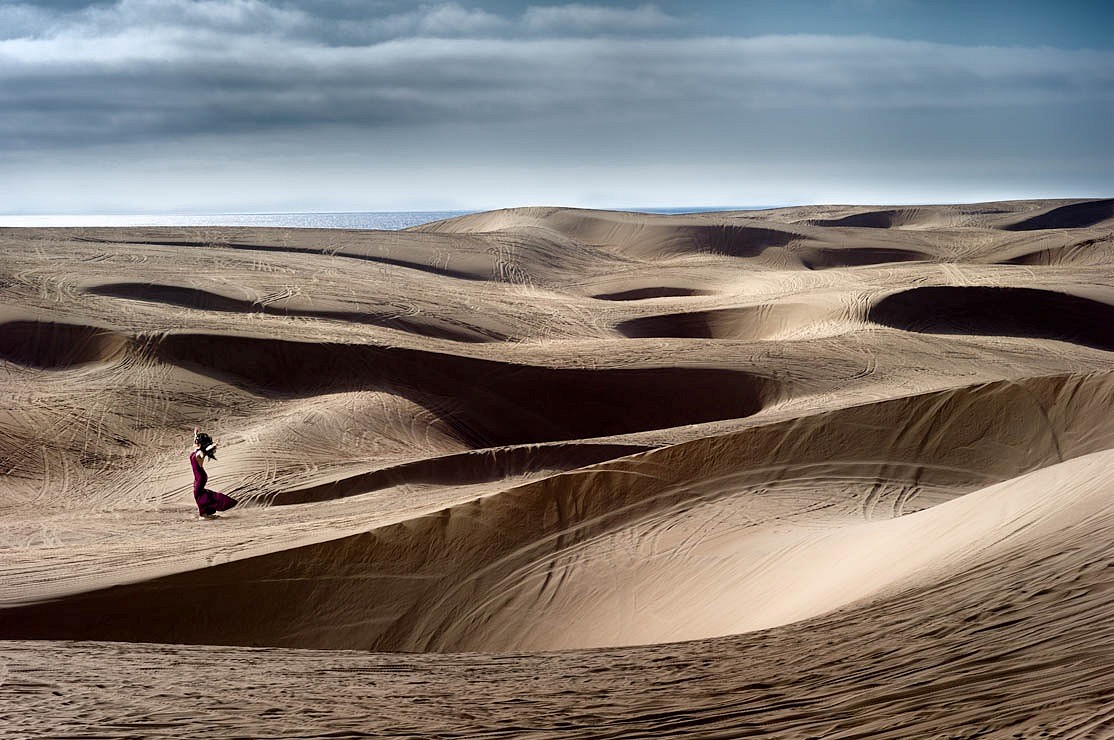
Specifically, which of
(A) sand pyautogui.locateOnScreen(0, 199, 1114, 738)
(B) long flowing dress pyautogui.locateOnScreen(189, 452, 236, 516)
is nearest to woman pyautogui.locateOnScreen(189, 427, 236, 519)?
(B) long flowing dress pyautogui.locateOnScreen(189, 452, 236, 516)

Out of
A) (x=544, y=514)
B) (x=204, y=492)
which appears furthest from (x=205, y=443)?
(x=544, y=514)

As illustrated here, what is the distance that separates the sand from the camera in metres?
4.00

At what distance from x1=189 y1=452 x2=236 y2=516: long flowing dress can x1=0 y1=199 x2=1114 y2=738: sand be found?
304mm

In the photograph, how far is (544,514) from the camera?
8.48 m

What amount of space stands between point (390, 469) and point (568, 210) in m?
42.8

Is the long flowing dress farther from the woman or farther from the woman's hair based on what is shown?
the woman's hair

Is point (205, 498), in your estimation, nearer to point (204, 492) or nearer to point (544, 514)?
point (204, 492)

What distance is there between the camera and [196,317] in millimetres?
19234

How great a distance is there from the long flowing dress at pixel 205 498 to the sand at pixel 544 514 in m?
0.30

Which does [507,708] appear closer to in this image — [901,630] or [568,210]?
[901,630]

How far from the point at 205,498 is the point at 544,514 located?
4.15 metres

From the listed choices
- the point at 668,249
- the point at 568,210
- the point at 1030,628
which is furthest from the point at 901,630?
the point at 568,210

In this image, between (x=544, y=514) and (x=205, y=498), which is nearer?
(x=544, y=514)

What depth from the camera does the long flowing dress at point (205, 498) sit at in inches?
414
